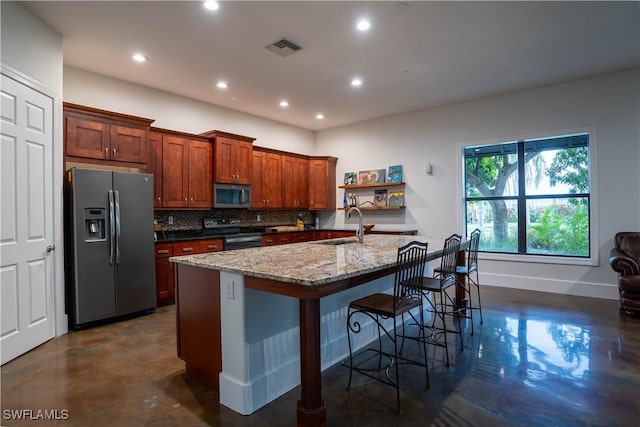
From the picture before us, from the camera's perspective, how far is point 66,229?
3516 mm

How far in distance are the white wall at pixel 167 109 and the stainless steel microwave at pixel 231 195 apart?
40.0 inches

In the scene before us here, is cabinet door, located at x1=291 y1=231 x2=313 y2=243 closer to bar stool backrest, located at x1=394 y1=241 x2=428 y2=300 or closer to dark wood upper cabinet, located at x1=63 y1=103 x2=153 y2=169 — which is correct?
dark wood upper cabinet, located at x1=63 y1=103 x2=153 y2=169

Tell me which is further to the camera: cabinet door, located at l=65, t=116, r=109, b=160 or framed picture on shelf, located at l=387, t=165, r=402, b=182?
framed picture on shelf, located at l=387, t=165, r=402, b=182

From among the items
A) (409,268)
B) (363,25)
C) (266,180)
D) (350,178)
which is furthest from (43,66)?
(350,178)

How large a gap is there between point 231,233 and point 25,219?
2806mm

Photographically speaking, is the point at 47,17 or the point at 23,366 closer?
the point at 23,366

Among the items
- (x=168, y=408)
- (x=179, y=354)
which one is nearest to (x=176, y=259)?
(x=179, y=354)

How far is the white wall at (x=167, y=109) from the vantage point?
13.8 ft

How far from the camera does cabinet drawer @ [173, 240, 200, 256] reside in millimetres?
4411

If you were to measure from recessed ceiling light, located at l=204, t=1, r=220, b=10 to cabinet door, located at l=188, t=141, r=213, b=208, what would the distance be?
235 cm

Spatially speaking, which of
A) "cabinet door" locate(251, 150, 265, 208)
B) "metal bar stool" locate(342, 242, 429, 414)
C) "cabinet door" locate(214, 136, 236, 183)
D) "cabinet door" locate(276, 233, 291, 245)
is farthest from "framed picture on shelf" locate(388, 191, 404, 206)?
"metal bar stool" locate(342, 242, 429, 414)

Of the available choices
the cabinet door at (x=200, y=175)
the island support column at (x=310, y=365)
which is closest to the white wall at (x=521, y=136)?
the cabinet door at (x=200, y=175)

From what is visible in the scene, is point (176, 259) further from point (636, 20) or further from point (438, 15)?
point (636, 20)

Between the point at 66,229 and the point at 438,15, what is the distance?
4197 millimetres
